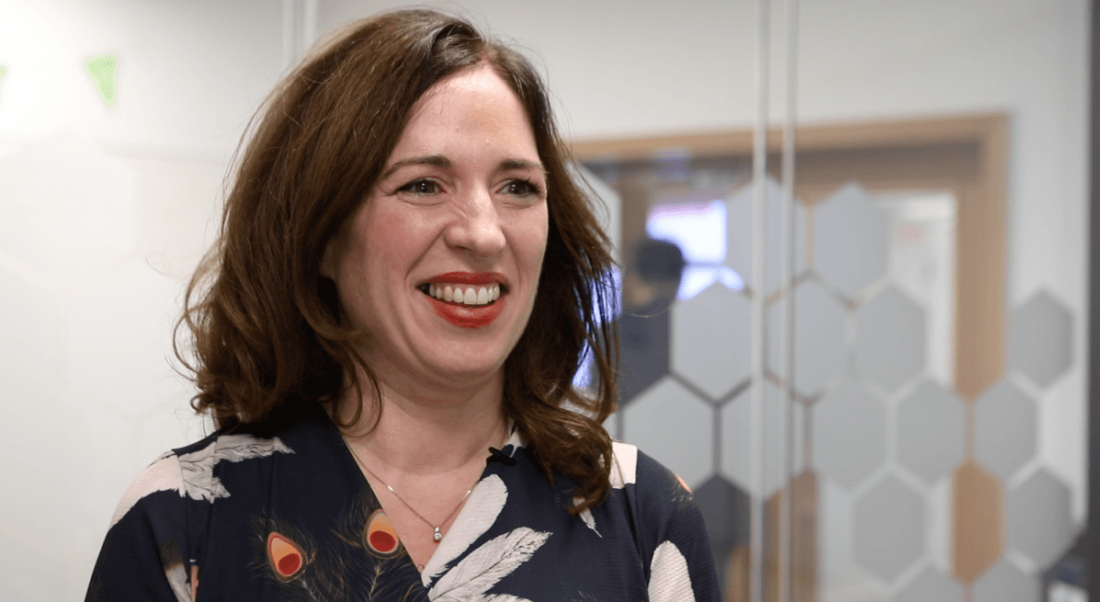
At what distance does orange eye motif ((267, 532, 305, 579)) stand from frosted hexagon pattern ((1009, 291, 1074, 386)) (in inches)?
67.5

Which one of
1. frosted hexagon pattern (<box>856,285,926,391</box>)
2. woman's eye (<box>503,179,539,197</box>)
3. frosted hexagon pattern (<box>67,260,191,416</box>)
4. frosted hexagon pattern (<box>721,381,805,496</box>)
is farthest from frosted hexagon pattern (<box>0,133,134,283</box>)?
frosted hexagon pattern (<box>856,285,926,391</box>)

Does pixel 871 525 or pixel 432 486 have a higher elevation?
pixel 432 486

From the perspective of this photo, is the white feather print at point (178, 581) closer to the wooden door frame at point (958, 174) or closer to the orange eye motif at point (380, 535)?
the orange eye motif at point (380, 535)

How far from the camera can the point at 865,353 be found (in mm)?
1920

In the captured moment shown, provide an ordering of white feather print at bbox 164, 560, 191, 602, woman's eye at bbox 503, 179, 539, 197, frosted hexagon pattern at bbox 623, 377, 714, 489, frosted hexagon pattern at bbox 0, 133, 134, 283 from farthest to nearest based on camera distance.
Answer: frosted hexagon pattern at bbox 623, 377, 714, 489
frosted hexagon pattern at bbox 0, 133, 134, 283
woman's eye at bbox 503, 179, 539, 197
white feather print at bbox 164, 560, 191, 602

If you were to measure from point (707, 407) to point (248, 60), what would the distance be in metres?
1.24

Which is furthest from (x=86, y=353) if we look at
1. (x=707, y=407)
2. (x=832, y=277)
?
(x=832, y=277)

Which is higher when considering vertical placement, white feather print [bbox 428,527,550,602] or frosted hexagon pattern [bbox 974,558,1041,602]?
white feather print [bbox 428,527,550,602]

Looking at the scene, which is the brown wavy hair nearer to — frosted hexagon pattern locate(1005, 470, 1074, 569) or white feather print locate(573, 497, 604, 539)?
white feather print locate(573, 497, 604, 539)

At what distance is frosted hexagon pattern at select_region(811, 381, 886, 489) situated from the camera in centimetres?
191

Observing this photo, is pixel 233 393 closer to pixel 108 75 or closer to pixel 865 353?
pixel 108 75

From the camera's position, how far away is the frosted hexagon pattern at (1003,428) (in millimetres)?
1914

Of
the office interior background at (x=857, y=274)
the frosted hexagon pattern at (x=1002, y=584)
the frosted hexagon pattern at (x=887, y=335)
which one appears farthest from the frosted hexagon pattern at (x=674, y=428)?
the frosted hexagon pattern at (x=1002, y=584)

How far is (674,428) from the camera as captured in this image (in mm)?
1889
